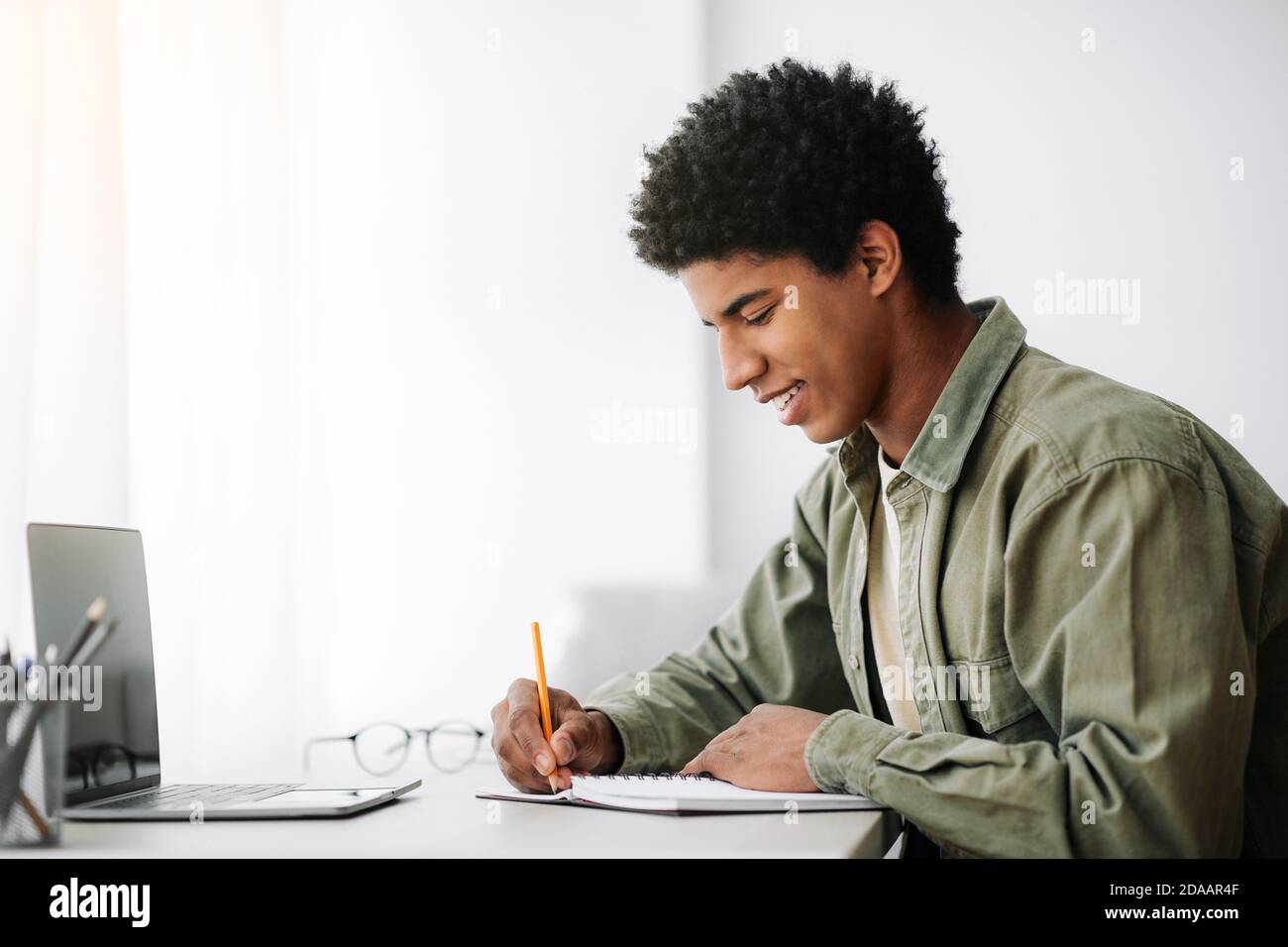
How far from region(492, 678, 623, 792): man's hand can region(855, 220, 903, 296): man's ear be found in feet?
1.60

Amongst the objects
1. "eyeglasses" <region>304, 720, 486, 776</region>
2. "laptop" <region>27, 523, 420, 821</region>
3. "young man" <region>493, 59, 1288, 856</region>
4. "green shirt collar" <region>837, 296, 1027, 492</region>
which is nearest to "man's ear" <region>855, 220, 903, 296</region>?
"young man" <region>493, 59, 1288, 856</region>

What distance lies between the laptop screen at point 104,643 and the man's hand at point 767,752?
1.54 ft

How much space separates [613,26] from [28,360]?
3.58ft

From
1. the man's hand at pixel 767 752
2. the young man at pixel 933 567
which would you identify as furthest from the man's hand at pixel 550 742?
the man's hand at pixel 767 752

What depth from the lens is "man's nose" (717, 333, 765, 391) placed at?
103 centimetres

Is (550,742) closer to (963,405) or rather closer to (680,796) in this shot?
(680,796)

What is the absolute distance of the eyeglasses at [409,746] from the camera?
5.93 feet

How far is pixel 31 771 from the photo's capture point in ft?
2.26

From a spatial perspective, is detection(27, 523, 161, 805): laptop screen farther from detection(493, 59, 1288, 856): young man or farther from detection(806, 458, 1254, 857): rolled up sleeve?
detection(806, 458, 1254, 857): rolled up sleeve

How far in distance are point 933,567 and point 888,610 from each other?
0.14 metres

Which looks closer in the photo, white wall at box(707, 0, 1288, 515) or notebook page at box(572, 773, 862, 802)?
notebook page at box(572, 773, 862, 802)

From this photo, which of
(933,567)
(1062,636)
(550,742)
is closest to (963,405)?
(933,567)

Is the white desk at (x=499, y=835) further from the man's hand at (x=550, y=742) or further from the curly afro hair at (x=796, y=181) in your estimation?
the curly afro hair at (x=796, y=181)

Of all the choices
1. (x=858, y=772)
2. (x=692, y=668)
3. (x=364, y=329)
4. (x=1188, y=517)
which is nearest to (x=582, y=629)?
(x=692, y=668)
